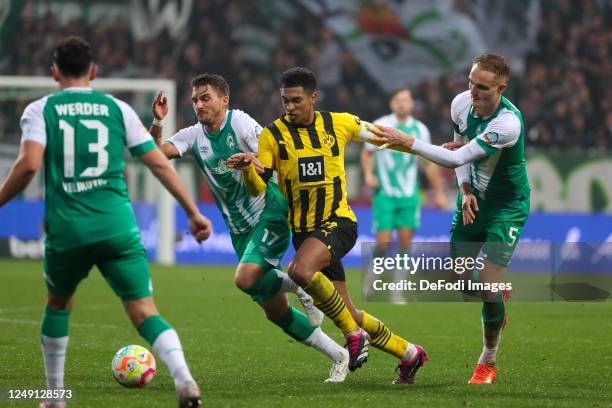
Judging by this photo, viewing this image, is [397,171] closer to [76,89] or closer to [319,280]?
[319,280]

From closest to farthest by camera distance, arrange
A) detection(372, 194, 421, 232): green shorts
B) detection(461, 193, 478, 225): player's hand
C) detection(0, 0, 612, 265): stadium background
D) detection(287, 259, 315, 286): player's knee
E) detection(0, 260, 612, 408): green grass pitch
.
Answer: detection(0, 260, 612, 408): green grass pitch
detection(287, 259, 315, 286): player's knee
detection(461, 193, 478, 225): player's hand
detection(372, 194, 421, 232): green shorts
detection(0, 0, 612, 265): stadium background

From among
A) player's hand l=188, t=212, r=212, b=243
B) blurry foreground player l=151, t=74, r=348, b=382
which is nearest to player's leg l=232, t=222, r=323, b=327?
blurry foreground player l=151, t=74, r=348, b=382

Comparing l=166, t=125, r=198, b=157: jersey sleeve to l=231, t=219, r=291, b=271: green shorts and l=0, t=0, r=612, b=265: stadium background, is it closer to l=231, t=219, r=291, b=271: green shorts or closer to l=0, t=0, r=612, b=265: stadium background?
l=231, t=219, r=291, b=271: green shorts

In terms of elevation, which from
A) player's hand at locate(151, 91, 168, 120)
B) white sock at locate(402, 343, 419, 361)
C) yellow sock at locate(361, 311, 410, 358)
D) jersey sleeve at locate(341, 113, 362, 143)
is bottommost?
white sock at locate(402, 343, 419, 361)

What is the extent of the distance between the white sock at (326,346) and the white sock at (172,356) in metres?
2.00

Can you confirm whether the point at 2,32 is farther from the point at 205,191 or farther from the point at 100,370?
the point at 100,370

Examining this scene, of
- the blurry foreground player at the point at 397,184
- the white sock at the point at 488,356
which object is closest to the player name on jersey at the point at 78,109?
the white sock at the point at 488,356

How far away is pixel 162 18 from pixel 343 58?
4025 millimetres

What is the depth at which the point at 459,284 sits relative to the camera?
312 inches

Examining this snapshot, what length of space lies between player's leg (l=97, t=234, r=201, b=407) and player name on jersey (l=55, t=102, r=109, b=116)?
679mm

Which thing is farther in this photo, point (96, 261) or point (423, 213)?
point (423, 213)

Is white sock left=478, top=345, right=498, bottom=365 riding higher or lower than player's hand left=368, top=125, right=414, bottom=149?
lower

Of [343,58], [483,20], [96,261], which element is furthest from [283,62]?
[96,261]

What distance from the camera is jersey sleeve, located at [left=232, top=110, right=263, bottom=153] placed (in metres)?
8.09
